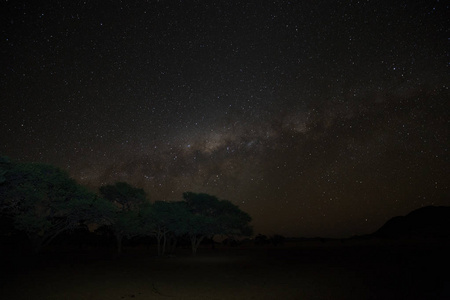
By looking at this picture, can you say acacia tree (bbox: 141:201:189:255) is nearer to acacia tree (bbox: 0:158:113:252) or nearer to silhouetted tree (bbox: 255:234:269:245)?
acacia tree (bbox: 0:158:113:252)

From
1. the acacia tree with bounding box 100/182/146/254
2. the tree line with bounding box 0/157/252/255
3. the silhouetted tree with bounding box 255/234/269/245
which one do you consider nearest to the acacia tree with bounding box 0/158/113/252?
the tree line with bounding box 0/157/252/255

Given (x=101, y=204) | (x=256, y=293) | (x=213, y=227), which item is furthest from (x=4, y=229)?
(x=256, y=293)

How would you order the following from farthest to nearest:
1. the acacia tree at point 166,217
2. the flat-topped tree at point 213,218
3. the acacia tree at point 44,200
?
the flat-topped tree at point 213,218 < the acacia tree at point 166,217 < the acacia tree at point 44,200

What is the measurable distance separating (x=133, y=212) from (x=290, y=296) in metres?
33.6

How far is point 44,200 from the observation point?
79.2 ft

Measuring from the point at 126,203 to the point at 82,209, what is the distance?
1999 centimetres

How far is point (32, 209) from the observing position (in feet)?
77.8

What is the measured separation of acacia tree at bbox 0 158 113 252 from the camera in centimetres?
1830

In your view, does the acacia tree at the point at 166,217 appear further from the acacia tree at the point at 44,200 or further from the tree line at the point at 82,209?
the acacia tree at the point at 44,200

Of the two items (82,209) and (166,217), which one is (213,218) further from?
(82,209)

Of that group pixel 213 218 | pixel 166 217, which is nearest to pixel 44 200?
pixel 166 217

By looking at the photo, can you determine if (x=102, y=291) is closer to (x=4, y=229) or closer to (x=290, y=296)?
(x=290, y=296)

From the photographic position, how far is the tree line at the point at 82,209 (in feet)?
62.4

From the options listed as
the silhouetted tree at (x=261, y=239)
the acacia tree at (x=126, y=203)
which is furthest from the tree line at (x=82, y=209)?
the silhouetted tree at (x=261, y=239)
